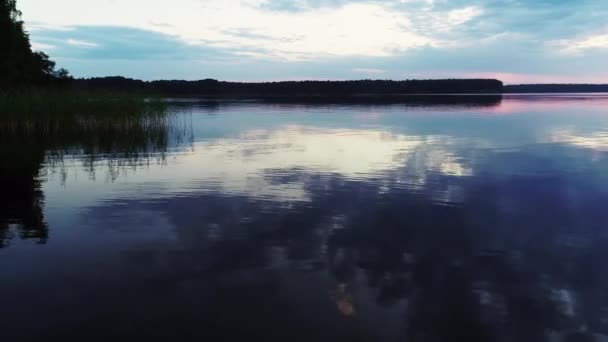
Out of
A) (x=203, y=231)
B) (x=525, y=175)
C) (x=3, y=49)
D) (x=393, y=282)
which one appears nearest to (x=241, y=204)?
(x=203, y=231)

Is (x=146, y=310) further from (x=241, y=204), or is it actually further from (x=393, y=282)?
(x=241, y=204)

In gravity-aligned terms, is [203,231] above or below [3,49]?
below

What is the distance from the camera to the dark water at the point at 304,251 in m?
7.35

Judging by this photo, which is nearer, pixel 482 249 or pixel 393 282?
pixel 393 282

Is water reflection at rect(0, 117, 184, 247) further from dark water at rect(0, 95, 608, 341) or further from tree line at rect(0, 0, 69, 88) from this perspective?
tree line at rect(0, 0, 69, 88)

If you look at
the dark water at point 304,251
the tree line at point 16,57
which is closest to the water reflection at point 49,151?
the dark water at point 304,251

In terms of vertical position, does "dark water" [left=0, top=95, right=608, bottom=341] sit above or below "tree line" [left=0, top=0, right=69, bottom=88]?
below

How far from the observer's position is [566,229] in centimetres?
1202

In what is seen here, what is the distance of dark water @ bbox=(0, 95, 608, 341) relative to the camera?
7348 mm

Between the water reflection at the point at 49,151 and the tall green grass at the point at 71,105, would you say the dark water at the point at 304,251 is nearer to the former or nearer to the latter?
the water reflection at the point at 49,151

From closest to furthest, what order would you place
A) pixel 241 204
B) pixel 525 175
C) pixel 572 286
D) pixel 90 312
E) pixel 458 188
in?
pixel 90 312 → pixel 572 286 → pixel 241 204 → pixel 458 188 → pixel 525 175

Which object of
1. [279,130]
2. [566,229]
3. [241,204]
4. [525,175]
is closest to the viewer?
[566,229]

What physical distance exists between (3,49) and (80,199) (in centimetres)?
3711

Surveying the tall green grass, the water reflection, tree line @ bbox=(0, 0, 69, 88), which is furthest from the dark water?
tree line @ bbox=(0, 0, 69, 88)
